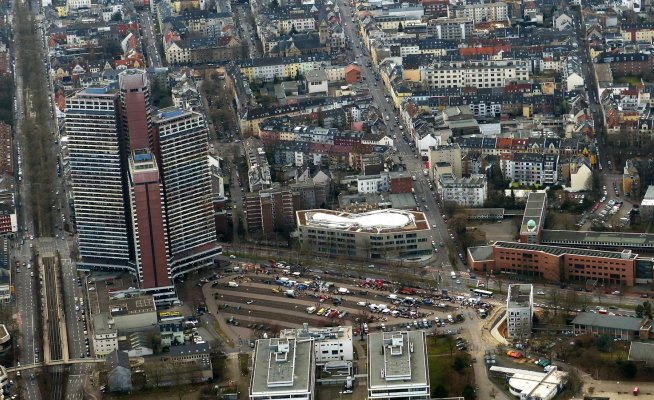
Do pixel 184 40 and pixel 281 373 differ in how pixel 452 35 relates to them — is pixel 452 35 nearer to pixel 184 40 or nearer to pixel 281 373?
pixel 184 40

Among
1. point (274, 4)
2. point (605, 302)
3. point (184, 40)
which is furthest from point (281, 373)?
point (274, 4)

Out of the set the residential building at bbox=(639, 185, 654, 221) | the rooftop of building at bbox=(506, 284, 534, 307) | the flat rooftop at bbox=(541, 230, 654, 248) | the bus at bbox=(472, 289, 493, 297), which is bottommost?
the bus at bbox=(472, 289, 493, 297)

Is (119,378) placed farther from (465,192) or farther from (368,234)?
(465,192)

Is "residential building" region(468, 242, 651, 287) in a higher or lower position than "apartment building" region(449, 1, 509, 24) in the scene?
lower

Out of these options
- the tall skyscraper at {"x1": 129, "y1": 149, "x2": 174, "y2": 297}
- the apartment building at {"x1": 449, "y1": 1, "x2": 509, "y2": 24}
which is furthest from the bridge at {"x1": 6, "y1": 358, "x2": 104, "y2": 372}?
the apartment building at {"x1": 449, "y1": 1, "x2": 509, "y2": 24}

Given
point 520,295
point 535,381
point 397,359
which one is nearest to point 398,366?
point 397,359

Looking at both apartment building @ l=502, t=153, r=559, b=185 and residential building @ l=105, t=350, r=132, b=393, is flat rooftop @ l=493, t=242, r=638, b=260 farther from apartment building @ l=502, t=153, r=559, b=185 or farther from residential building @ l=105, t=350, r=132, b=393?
residential building @ l=105, t=350, r=132, b=393

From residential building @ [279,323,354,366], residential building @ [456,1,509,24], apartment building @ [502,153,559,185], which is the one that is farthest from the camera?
residential building @ [456,1,509,24]
